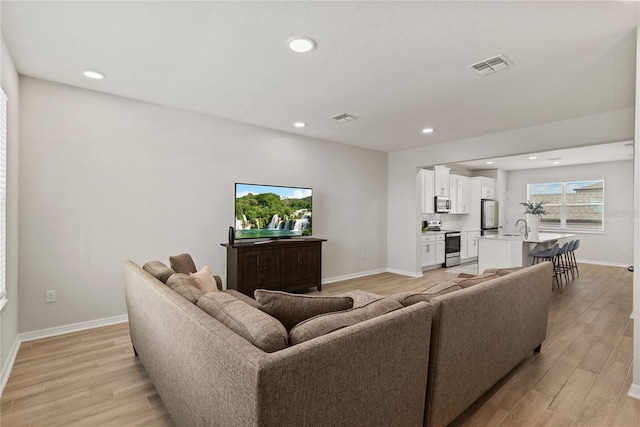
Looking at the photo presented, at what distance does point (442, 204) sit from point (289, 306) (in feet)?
21.8

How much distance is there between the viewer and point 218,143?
13.9ft

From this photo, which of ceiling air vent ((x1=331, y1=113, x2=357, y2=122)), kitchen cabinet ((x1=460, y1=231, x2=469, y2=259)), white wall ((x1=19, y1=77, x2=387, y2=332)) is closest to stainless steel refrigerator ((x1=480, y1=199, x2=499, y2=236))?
kitchen cabinet ((x1=460, y1=231, x2=469, y2=259))

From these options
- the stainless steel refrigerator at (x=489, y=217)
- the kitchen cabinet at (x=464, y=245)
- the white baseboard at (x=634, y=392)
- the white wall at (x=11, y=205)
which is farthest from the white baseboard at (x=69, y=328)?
the stainless steel refrigerator at (x=489, y=217)

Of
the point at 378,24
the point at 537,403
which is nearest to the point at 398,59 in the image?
the point at 378,24

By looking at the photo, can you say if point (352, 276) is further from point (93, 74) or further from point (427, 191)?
point (93, 74)

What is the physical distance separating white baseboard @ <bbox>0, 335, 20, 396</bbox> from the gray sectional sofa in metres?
0.95

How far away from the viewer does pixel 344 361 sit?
1.18 metres

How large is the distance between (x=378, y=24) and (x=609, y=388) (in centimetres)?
302

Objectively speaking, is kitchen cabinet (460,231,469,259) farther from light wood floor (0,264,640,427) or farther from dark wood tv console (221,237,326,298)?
dark wood tv console (221,237,326,298)

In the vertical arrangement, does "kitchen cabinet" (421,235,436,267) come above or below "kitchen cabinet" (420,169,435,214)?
below

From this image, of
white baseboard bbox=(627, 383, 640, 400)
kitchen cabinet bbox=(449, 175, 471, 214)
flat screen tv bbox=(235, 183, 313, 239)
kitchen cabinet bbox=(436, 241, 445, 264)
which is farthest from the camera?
kitchen cabinet bbox=(449, 175, 471, 214)

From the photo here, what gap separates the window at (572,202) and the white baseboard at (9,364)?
1032cm

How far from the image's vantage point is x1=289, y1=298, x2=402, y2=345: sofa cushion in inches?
49.2

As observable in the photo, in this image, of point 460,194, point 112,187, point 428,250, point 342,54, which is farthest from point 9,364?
point 460,194
